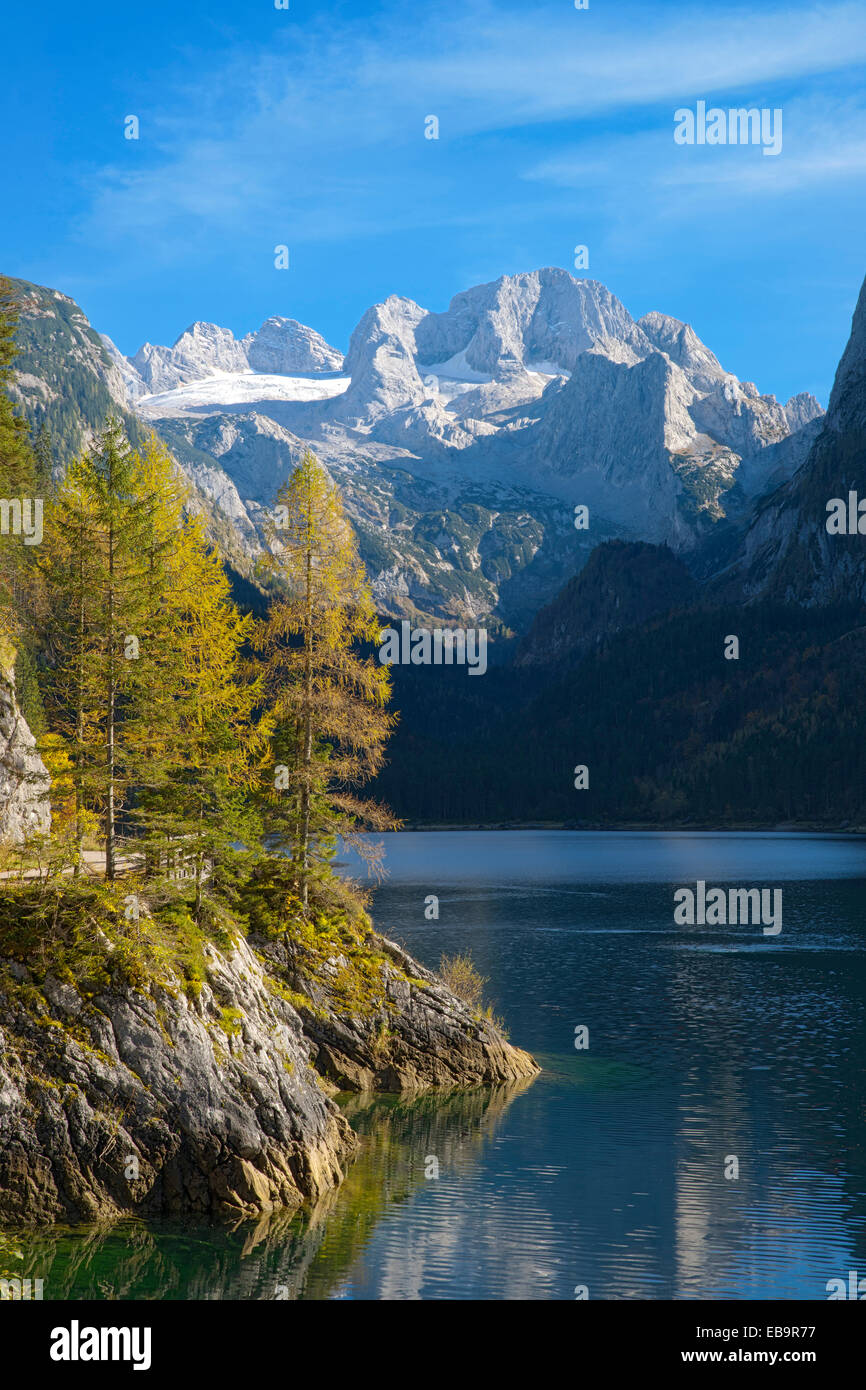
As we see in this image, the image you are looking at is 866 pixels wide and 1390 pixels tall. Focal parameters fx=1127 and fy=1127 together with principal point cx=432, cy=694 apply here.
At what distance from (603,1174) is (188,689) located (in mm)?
21365

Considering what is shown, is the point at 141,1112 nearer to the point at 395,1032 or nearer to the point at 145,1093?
the point at 145,1093

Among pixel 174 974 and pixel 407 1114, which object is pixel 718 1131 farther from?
pixel 174 974

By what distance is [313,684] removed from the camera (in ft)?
152

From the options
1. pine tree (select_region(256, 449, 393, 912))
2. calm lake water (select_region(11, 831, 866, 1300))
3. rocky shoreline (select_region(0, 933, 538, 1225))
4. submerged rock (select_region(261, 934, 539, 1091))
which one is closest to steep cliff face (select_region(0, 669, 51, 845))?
pine tree (select_region(256, 449, 393, 912))

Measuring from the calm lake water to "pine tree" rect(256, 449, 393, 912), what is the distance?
11015 mm

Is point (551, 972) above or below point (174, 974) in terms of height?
below

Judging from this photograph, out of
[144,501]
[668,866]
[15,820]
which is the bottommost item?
[668,866]

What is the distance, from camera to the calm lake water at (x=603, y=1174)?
1049 inches

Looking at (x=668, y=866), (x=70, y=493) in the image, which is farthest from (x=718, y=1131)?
(x=668, y=866)

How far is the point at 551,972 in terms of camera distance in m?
74.9

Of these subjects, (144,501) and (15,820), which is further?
(15,820)

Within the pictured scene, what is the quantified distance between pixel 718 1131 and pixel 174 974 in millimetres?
20399

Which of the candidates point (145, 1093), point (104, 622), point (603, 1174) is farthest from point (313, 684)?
point (603, 1174)

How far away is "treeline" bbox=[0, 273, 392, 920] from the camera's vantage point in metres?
34.6
